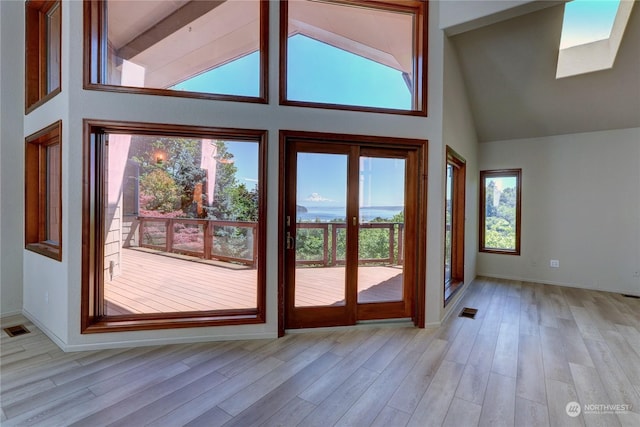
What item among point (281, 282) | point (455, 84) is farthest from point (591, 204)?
point (281, 282)

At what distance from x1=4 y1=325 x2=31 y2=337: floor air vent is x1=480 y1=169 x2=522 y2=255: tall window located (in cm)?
669

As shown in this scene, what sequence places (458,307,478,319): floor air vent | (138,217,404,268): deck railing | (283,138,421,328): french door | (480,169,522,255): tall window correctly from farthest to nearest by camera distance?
(480,169,522,255): tall window → (458,307,478,319): floor air vent → (283,138,421,328): french door → (138,217,404,268): deck railing

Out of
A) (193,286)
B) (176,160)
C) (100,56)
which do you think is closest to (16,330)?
(193,286)

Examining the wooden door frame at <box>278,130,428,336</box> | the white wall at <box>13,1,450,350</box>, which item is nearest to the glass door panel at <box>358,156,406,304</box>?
the wooden door frame at <box>278,130,428,336</box>

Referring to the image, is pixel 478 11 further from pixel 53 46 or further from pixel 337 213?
pixel 53 46

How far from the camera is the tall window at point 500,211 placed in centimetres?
535

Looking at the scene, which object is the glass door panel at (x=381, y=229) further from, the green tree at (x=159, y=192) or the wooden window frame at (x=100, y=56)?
the green tree at (x=159, y=192)

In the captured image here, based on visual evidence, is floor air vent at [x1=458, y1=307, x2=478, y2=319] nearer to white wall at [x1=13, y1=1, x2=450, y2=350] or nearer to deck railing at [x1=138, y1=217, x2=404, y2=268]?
white wall at [x1=13, y1=1, x2=450, y2=350]

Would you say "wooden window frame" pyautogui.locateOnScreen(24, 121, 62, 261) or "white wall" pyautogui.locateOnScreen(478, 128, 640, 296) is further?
"white wall" pyautogui.locateOnScreen(478, 128, 640, 296)

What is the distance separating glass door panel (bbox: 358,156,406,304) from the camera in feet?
10.6

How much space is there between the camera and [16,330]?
9.90 feet

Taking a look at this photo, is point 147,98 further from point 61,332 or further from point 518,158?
point 518,158

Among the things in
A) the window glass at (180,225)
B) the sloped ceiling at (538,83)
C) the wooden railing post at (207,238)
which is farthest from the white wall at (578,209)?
the wooden railing post at (207,238)

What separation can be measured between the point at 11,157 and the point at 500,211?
727cm
